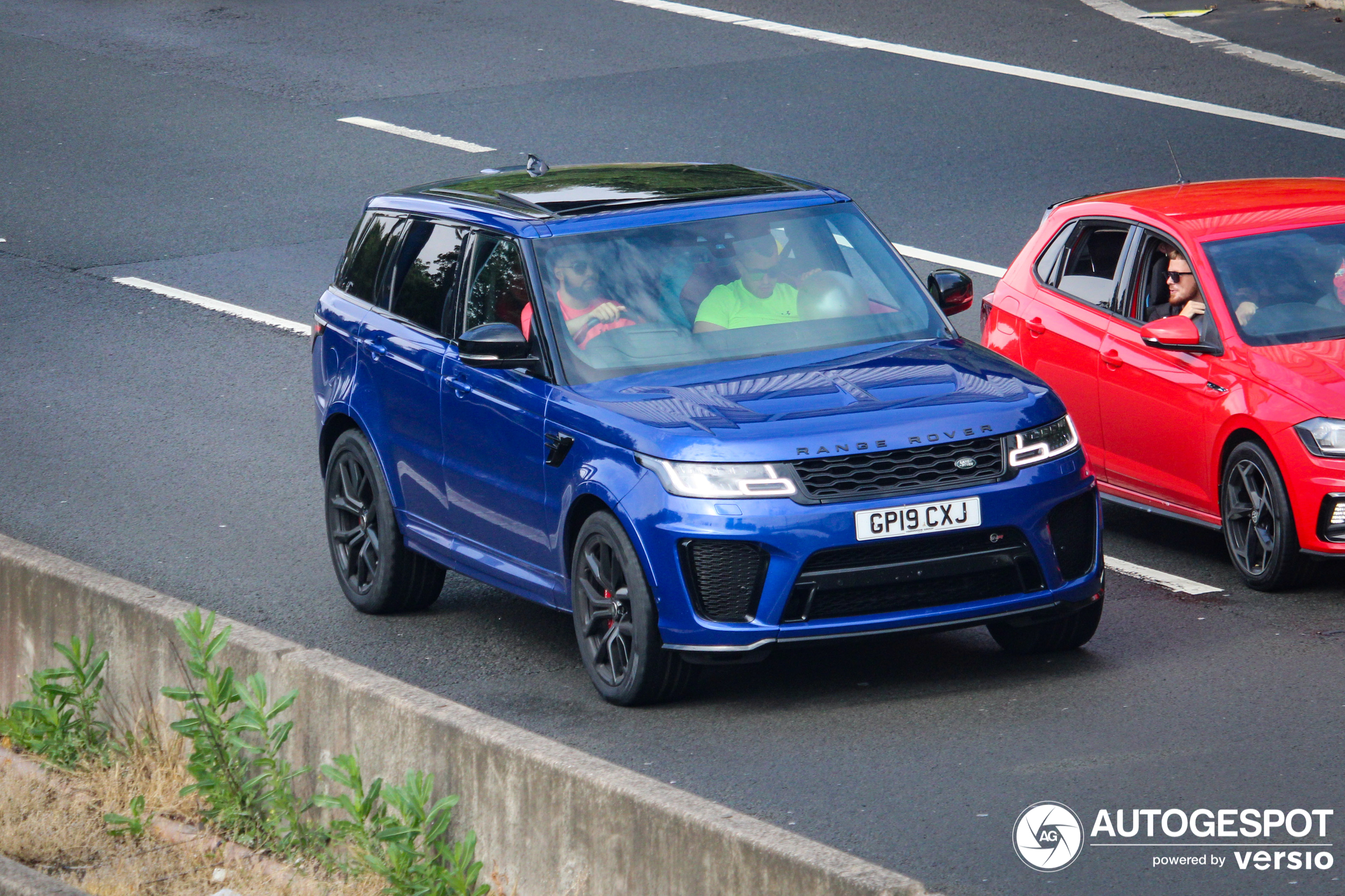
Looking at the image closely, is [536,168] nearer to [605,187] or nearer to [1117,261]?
[605,187]

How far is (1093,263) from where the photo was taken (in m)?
10.6

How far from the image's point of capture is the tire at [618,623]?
7.55m

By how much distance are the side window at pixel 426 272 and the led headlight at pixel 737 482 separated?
2.09 metres

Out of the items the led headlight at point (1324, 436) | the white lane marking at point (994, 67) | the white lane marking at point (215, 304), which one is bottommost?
the white lane marking at point (215, 304)

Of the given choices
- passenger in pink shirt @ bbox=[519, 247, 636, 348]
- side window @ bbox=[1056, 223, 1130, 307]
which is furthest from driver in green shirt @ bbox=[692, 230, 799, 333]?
side window @ bbox=[1056, 223, 1130, 307]

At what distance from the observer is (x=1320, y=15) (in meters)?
24.4

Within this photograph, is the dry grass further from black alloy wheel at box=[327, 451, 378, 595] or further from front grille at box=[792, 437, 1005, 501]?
front grille at box=[792, 437, 1005, 501]

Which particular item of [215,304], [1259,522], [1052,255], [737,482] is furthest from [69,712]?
[215,304]

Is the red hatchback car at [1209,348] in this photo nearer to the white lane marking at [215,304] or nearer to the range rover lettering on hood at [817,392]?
the range rover lettering on hood at [817,392]

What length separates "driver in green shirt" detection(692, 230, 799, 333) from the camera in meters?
8.33

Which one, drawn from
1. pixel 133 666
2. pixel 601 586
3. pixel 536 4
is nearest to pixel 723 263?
pixel 601 586

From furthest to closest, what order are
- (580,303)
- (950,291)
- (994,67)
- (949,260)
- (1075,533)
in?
A: (994,67) < (949,260) < (950,291) < (580,303) < (1075,533)

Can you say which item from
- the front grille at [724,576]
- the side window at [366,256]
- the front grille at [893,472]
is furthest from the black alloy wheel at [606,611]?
the side window at [366,256]

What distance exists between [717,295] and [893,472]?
1384 mm
